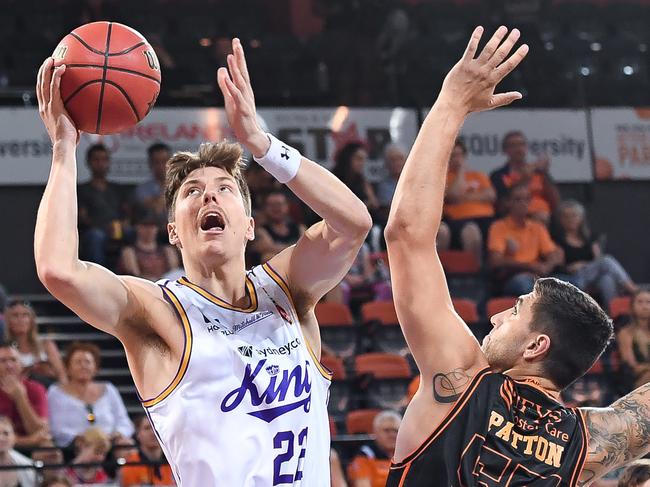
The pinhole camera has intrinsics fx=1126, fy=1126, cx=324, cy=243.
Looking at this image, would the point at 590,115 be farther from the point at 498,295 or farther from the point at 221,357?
the point at 221,357

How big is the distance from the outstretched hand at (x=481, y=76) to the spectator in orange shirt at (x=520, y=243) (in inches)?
319

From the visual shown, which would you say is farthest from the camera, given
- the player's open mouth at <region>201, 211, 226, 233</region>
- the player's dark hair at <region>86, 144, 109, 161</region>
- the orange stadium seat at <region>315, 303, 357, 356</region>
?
the player's dark hair at <region>86, 144, 109, 161</region>

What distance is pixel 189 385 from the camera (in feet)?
11.9

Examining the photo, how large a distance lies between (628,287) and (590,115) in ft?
9.01

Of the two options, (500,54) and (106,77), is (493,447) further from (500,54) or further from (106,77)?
(106,77)

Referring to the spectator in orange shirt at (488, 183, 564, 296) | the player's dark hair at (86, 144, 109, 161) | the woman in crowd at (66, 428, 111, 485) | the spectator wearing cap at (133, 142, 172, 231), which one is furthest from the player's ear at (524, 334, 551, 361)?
the player's dark hair at (86, 144, 109, 161)

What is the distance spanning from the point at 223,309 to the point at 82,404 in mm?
4731

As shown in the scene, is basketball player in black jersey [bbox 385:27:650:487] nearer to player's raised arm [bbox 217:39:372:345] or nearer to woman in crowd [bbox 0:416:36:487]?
player's raised arm [bbox 217:39:372:345]

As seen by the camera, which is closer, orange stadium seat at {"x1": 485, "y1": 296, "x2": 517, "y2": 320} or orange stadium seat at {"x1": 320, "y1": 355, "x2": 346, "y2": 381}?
orange stadium seat at {"x1": 320, "y1": 355, "x2": 346, "y2": 381}

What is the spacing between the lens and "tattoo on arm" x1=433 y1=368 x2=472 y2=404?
3.29 metres

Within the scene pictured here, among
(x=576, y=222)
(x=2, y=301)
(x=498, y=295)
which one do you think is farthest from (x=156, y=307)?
(x=576, y=222)

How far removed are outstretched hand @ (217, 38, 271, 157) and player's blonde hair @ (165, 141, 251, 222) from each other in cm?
35

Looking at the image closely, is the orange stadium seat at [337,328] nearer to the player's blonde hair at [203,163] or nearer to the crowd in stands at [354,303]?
the crowd in stands at [354,303]

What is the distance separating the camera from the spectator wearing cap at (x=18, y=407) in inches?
308
